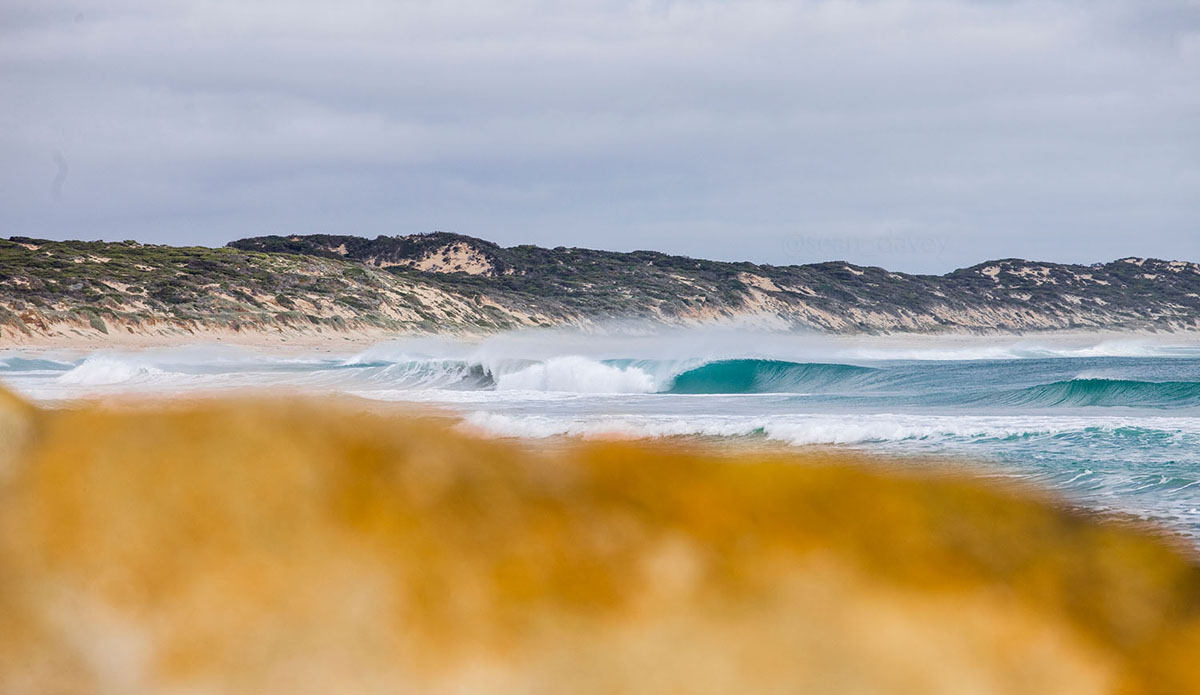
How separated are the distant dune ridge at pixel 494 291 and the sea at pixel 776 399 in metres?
8.09

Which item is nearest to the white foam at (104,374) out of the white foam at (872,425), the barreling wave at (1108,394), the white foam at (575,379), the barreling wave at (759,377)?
the white foam at (575,379)

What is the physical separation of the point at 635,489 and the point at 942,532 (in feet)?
1.10

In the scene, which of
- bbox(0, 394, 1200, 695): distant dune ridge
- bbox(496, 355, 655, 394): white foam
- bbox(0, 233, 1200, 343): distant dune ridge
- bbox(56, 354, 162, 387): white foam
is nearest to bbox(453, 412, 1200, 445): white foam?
bbox(496, 355, 655, 394): white foam

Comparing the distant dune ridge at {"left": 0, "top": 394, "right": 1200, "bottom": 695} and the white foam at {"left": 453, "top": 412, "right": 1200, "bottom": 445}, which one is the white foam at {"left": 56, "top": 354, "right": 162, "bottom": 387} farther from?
the distant dune ridge at {"left": 0, "top": 394, "right": 1200, "bottom": 695}

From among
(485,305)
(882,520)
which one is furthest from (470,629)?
(485,305)

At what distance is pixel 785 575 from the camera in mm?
1141

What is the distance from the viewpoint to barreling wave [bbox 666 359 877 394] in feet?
83.7

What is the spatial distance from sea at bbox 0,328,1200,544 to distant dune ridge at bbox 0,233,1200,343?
8.09 meters

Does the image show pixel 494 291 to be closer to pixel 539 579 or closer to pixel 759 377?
pixel 759 377

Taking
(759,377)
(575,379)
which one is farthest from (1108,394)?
(575,379)

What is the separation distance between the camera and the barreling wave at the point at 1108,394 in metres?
18.8

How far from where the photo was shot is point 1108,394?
20000 millimetres

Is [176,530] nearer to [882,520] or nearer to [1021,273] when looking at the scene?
[882,520]

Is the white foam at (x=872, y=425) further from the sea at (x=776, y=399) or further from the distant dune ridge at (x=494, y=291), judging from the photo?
the distant dune ridge at (x=494, y=291)
